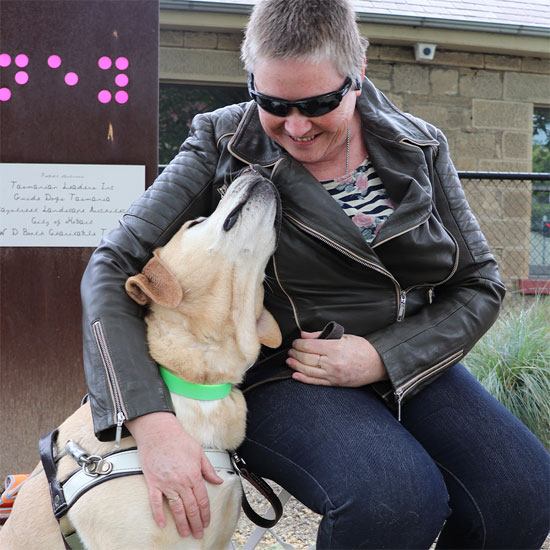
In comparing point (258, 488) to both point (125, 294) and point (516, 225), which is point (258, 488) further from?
point (516, 225)

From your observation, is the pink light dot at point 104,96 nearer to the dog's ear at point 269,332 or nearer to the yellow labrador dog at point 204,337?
the yellow labrador dog at point 204,337

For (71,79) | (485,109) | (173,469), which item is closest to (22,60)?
(71,79)

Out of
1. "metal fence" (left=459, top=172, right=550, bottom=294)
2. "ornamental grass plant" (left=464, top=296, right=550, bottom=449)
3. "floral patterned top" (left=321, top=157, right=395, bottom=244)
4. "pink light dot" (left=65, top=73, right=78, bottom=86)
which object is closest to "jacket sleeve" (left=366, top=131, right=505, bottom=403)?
"floral patterned top" (left=321, top=157, right=395, bottom=244)

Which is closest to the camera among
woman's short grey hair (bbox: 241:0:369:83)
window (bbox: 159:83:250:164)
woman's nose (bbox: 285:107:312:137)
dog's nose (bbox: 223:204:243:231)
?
woman's short grey hair (bbox: 241:0:369:83)

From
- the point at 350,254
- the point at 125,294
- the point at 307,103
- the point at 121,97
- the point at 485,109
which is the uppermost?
the point at 307,103

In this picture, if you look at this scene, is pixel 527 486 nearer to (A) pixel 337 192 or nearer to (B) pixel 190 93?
(A) pixel 337 192

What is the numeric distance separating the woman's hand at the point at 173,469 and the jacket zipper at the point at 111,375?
0.04 metres

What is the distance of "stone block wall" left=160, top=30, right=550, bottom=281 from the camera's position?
7.45m

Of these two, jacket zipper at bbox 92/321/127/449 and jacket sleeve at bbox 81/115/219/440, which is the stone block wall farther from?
jacket zipper at bbox 92/321/127/449

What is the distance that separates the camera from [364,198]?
2.36 m

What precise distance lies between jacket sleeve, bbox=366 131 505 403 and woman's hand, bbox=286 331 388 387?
5 cm

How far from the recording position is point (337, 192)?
92.4 inches

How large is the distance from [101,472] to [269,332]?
0.69 meters

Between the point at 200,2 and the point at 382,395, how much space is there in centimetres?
536
